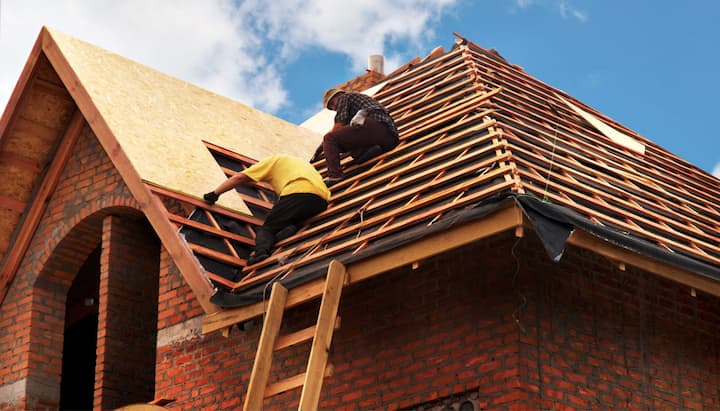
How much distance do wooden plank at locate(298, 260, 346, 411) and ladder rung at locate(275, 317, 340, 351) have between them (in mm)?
121

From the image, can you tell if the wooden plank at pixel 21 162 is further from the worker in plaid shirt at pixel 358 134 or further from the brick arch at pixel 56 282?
the worker in plaid shirt at pixel 358 134

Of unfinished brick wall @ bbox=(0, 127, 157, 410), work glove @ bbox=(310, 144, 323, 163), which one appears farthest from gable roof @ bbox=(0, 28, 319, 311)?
work glove @ bbox=(310, 144, 323, 163)

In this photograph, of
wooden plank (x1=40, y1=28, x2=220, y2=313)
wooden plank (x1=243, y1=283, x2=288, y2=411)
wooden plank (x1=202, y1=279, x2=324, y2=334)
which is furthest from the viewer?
wooden plank (x1=40, y1=28, x2=220, y2=313)

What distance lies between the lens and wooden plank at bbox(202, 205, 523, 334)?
9.49 m

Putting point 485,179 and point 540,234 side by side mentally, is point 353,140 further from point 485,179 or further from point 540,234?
point 540,234

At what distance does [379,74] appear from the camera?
19328 millimetres

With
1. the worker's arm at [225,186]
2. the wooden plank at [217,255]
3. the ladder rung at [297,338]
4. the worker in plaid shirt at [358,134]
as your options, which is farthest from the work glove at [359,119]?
the ladder rung at [297,338]

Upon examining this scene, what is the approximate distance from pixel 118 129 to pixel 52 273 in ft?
Result: 6.96

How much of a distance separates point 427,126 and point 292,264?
2229 mm

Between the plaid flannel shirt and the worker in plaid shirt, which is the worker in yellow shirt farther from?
the plaid flannel shirt

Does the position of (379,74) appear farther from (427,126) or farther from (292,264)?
(292,264)

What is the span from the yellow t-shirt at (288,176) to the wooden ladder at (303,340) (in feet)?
6.06

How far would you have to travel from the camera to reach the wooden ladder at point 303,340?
9898 mm

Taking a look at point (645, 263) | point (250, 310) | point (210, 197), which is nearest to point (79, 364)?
point (210, 197)
